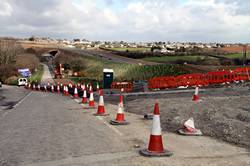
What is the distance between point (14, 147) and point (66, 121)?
490 cm

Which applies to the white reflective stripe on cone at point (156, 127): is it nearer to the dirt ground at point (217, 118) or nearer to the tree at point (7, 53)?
the dirt ground at point (217, 118)

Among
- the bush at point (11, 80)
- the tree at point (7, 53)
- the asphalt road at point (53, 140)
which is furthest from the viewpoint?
the tree at point (7, 53)

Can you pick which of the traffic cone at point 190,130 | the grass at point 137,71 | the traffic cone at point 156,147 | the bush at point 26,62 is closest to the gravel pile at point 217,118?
the traffic cone at point 190,130

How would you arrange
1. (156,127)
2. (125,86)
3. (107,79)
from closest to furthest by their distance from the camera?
(156,127) → (125,86) → (107,79)

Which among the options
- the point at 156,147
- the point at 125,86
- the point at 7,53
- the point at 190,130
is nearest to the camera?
the point at 156,147

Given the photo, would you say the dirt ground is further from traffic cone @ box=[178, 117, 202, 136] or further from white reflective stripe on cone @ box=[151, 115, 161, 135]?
white reflective stripe on cone @ box=[151, 115, 161, 135]

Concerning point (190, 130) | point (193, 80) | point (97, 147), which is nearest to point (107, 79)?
point (193, 80)

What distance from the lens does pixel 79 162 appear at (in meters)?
7.59

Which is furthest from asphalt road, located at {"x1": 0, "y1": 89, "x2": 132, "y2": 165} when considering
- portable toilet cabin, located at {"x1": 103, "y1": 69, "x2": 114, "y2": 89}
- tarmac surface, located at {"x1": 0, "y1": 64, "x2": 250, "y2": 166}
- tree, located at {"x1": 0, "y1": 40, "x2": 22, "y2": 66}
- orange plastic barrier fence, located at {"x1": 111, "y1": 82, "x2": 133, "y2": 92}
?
tree, located at {"x1": 0, "y1": 40, "x2": 22, "y2": 66}

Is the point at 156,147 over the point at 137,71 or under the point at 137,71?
under

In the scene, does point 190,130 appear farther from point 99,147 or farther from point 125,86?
point 125,86

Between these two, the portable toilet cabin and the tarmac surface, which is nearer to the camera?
the tarmac surface

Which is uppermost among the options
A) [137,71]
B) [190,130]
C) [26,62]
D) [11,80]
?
[26,62]

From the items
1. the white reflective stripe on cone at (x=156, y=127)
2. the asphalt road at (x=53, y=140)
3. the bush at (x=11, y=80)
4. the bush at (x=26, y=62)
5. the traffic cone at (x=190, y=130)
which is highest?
the bush at (x=26, y=62)
